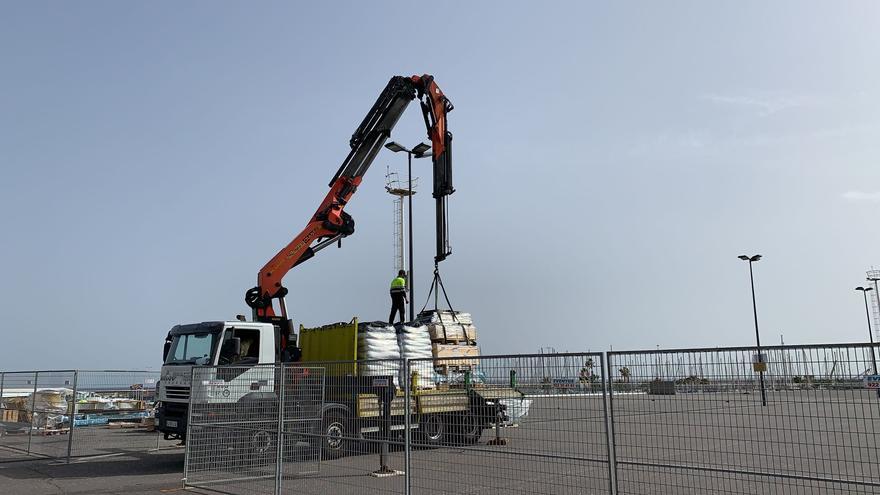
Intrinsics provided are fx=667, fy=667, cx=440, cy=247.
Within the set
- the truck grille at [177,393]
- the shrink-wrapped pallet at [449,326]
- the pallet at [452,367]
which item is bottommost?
the truck grille at [177,393]

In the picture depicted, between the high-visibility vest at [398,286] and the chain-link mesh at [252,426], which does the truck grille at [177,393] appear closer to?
the chain-link mesh at [252,426]

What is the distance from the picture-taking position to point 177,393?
12.9 metres

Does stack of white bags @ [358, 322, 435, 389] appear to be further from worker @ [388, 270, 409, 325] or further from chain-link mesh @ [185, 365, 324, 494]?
chain-link mesh @ [185, 365, 324, 494]

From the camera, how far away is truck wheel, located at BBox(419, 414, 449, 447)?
7.63m

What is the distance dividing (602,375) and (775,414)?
142cm

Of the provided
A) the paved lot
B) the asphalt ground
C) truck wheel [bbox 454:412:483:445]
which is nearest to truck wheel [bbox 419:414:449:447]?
the asphalt ground

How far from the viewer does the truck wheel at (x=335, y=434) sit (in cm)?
889

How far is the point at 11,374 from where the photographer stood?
16.5 meters

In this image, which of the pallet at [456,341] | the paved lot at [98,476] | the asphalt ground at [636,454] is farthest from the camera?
the pallet at [456,341]

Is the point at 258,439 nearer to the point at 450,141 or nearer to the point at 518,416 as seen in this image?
the point at 518,416

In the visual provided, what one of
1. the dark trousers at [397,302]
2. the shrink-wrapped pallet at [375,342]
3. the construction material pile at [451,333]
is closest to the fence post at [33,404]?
the shrink-wrapped pallet at [375,342]

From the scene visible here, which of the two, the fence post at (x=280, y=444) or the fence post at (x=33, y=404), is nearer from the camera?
the fence post at (x=280, y=444)

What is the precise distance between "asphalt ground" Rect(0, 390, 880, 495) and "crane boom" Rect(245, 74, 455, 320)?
648cm

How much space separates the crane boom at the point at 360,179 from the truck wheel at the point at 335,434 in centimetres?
698
